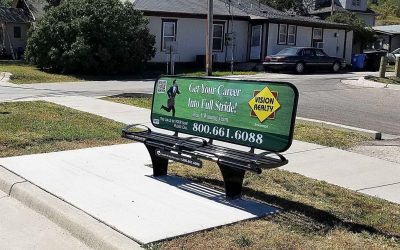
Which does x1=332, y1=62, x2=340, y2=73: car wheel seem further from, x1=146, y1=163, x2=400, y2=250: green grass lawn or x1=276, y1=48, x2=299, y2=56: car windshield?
x1=146, y1=163, x2=400, y2=250: green grass lawn

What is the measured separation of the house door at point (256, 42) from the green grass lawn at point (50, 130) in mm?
23307

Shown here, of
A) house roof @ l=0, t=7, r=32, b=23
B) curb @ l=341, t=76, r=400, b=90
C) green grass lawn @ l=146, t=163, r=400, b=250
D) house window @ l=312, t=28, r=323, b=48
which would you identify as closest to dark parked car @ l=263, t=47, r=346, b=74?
house window @ l=312, t=28, r=323, b=48

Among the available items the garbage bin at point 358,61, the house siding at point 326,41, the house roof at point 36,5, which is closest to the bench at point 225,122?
the house siding at point 326,41

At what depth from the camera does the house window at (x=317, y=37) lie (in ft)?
122

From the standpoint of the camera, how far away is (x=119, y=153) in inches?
326

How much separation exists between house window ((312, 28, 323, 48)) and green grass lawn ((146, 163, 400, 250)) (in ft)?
103

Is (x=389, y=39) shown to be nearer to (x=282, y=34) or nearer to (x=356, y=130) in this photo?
(x=282, y=34)

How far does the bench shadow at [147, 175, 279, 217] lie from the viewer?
5.62m

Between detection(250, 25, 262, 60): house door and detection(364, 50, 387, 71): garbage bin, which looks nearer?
detection(250, 25, 262, 60): house door

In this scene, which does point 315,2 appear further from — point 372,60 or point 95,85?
point 95,85

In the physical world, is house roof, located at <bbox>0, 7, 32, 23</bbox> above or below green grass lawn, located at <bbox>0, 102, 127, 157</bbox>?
above

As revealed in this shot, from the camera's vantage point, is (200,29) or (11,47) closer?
(200,29)

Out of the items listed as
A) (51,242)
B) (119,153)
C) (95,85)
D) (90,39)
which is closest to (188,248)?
(51,242)

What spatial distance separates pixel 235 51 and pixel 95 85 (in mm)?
14920
